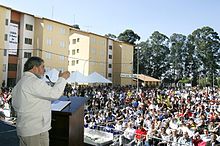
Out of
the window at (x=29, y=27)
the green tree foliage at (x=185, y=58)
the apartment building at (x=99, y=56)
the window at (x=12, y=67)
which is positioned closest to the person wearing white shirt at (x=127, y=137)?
the window at (x=12, y=67)

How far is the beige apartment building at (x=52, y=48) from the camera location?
1298 inches

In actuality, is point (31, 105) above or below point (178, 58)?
below

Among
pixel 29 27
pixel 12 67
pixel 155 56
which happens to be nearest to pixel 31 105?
pixel 12 67

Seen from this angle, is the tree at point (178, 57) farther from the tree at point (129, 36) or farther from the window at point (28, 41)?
the window at point (28, 41)

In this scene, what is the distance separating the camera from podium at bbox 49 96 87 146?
11.0ft

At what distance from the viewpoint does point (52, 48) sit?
3747 centimetres

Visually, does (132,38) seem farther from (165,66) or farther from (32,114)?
(32,114)

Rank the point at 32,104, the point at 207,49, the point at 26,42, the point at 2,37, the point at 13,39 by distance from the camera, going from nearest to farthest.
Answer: the point at 32,104 → the point at 2,37 → the point at 13,39 → the point at 26,42 → the point at 207,49

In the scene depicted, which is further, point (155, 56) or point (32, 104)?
point (155, 56)

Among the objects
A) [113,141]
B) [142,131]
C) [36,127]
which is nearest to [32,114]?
[36,127]

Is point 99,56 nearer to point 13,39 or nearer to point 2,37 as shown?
point 13,39

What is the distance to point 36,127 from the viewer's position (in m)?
2.53

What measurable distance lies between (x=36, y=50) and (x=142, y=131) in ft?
98.6

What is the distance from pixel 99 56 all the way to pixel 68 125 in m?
43.2
